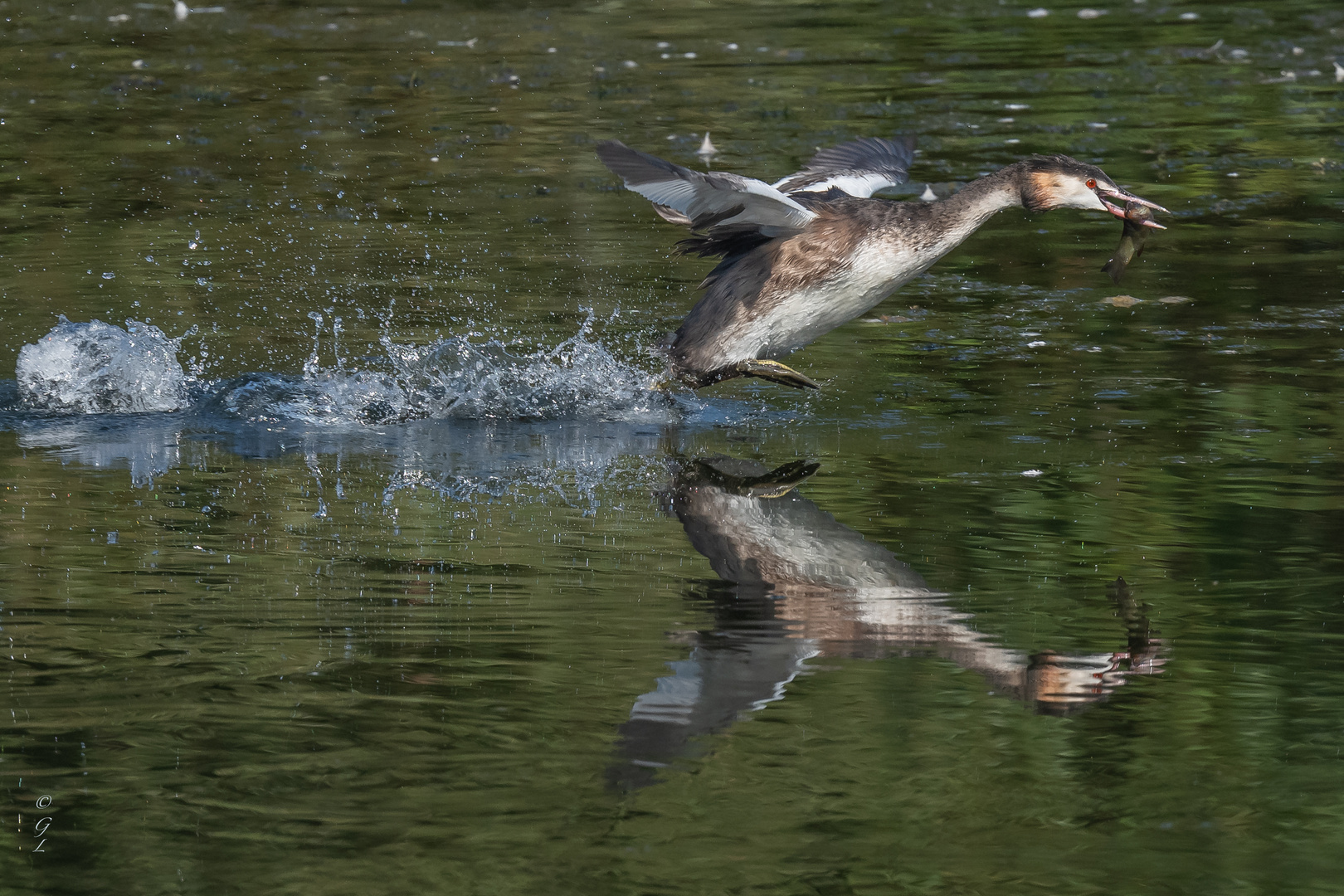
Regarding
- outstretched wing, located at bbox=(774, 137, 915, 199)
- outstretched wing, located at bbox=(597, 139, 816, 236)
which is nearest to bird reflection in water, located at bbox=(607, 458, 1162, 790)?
outstretched wing, located at bbox=(597, 139, 816, 236)

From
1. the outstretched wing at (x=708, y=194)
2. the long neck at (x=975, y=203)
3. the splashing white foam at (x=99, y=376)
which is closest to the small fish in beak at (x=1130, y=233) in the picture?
the long neck at (x=975, y=203)

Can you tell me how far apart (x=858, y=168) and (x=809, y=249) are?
Result: 4.87ft

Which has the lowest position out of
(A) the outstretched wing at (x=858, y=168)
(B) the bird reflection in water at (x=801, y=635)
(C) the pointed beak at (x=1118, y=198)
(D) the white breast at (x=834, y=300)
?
(B) the bird reflection in water at (x=801, y=635)

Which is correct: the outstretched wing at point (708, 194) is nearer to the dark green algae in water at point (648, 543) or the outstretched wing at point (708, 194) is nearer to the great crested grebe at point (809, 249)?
the great crested grebe at point (809, 249)

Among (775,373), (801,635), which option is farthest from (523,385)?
(801,635)

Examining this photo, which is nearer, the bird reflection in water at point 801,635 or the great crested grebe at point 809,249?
the bird reflection in water at point 801,635

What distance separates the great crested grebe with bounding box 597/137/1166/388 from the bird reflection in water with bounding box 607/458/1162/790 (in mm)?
1503

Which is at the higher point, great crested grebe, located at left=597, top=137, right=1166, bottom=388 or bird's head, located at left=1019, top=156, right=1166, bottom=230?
bird's head, located at left=1019, top=156, right=1166, bottom=230

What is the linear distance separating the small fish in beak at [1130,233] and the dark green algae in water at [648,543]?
0.48 meters

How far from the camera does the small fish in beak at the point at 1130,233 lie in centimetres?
719

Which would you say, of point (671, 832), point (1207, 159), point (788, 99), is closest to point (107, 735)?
point (671, 832)

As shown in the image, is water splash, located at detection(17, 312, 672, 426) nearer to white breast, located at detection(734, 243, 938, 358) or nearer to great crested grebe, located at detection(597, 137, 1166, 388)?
great crested grebe, located at detection(597, 137, 1166, 388)

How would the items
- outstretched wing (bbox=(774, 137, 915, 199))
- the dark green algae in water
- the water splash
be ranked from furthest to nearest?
outstretched wing (bbox=(774, 137, 915, 199)) → the water splash → the dark green algae in water

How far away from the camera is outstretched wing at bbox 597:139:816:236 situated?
641cm
